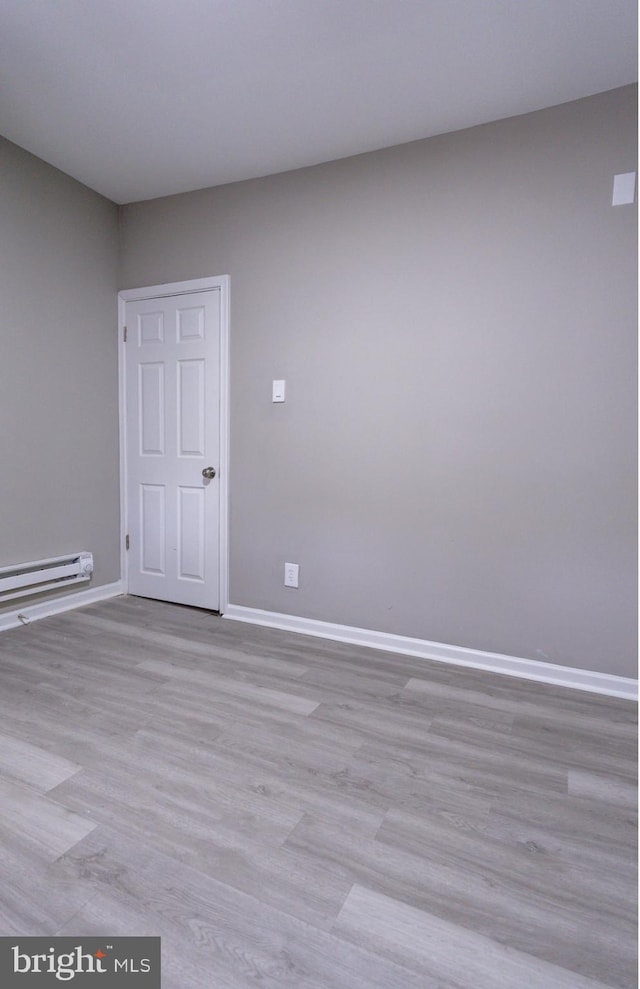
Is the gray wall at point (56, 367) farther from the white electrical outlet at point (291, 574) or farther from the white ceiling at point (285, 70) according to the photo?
the white electrical outlet at point (291, 574)

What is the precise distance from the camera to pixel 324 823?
1322 mm

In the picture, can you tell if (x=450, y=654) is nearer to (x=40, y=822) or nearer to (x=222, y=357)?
(x=40, y=822)

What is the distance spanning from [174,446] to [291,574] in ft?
3.71

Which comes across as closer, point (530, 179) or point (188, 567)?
point (530, 179)

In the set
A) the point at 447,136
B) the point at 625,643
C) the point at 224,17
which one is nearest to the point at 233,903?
the point at 625,643

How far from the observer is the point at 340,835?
4.21 ft

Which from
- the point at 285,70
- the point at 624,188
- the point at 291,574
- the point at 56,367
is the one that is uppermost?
the point at 285,70

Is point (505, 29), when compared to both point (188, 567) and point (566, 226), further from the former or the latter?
point (188, 567)

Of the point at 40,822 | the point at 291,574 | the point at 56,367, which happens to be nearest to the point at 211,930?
the point at 40,822

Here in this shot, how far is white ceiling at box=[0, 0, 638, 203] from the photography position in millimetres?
1690

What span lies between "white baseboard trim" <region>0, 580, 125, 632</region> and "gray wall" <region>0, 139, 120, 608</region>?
0.21 feet

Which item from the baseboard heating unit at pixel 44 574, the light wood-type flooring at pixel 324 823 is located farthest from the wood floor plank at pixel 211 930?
the baseboard heating unit at pixel 44 574

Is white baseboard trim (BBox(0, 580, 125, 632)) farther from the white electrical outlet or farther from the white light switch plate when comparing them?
the white light switch plate

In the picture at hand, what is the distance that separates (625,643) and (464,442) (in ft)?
3.65
